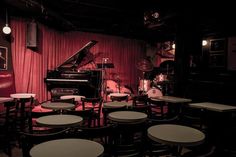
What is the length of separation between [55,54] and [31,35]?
146cm

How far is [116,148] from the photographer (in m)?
2.02

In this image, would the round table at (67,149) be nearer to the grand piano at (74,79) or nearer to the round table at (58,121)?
the round table at (58,121)

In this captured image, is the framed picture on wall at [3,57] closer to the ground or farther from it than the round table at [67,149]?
farther from it

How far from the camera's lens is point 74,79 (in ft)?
23.3

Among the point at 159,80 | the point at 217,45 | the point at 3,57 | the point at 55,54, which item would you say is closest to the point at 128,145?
the point at 217,45

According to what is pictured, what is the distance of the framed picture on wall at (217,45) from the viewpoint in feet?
17.5

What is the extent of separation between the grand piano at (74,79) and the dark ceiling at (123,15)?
138 centimetres

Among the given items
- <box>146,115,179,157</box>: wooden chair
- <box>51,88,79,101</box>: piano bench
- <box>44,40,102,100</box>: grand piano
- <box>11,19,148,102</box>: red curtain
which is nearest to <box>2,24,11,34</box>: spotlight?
<box>11,19,148,102</box>: red curtain

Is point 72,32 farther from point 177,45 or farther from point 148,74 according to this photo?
point 177,45

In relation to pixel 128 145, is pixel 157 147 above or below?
below

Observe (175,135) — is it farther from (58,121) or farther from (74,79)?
(74,79)

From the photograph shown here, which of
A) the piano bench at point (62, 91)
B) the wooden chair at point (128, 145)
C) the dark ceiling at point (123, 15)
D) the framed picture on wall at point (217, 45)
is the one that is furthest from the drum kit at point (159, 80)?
the wooden chair at point (128, 145)

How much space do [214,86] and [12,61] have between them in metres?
5.94

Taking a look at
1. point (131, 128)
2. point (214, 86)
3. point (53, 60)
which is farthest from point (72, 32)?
point (131, 128)
